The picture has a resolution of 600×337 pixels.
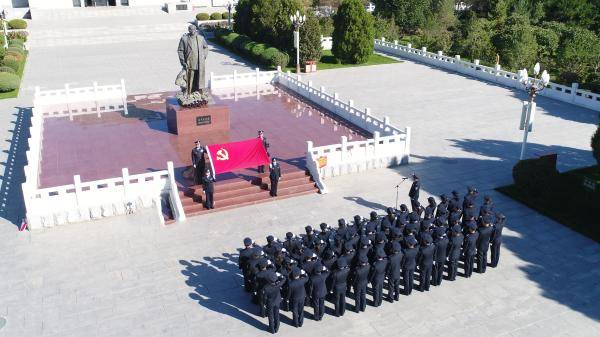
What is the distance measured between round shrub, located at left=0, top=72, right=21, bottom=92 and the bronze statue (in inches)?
523

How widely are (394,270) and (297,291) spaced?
2281mm

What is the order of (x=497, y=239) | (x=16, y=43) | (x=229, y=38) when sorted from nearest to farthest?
(x=497, y=239) → (x=16, y=43) → (x=229, y=38)

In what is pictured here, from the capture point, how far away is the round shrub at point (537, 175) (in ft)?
53.8

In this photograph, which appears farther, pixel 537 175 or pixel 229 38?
pixel 229 38

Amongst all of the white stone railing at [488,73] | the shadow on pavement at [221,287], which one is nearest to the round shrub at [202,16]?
the white stone railing at [488,73]

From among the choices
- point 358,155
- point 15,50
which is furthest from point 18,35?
point 358,155

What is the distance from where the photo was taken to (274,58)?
35.9 meters

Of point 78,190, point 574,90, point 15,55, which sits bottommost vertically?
point 78,190

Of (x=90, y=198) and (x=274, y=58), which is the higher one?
(x=274, y=58)

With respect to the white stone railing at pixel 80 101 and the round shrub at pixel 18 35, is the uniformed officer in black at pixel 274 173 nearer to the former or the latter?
the white stone railing at pixel 80 101

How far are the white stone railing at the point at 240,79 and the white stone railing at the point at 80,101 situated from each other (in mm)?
4914

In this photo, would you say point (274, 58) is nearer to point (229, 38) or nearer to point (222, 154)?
point (229, 38)

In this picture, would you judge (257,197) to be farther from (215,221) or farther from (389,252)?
(389,252)

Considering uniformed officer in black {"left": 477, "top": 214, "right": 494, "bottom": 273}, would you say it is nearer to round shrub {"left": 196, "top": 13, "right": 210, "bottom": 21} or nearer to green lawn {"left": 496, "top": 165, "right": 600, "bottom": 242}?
green lawn {"left": 496, "top": 165, "right": 600, "bottom": 242}
